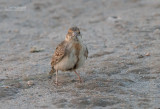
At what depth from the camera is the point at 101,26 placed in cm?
1261

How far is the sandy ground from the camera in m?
6.58

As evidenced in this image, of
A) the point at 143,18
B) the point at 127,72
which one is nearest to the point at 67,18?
the point at 143,18

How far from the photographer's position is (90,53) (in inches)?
382

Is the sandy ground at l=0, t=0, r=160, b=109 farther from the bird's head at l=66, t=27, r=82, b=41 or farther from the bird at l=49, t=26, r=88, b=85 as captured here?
the bird's head at l=66, t=27, r=82, b=41

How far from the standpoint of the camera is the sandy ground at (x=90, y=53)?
658 cm

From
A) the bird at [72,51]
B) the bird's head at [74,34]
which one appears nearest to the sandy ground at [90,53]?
the bird at [72,51]

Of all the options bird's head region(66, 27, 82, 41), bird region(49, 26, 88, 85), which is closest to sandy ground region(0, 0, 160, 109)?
bird region(49, 26, 88, 85)

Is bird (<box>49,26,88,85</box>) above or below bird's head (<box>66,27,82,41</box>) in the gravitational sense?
below

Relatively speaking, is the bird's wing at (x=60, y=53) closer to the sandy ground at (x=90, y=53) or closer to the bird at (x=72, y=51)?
the bird at (x=72, y=51)

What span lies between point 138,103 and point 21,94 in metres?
2.12

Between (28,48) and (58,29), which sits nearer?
(28,48)

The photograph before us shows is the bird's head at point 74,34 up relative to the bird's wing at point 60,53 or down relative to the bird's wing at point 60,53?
up

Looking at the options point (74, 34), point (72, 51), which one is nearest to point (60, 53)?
point (72, 51)

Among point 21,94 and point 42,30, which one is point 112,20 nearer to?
point 42,30
